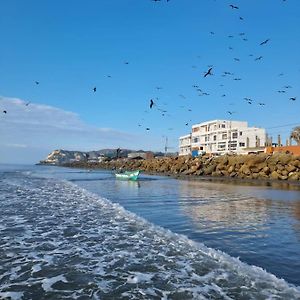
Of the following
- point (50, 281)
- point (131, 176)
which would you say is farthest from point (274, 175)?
point (50, 281)

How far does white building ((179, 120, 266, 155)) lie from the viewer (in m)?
95.1

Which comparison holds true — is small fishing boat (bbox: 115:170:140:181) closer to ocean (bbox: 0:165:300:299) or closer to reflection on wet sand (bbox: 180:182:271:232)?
reflection on wet sand (bbox: 180:182:271:232)

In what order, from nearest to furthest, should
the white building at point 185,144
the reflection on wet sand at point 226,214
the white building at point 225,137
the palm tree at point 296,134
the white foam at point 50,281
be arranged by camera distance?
the white foam at point 50,281
the reflection on wet sand at point 226,214
the palm tree at point 296,134
the white building at point 225,137
the white building at point 185,144

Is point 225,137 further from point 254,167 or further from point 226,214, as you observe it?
point 226,214

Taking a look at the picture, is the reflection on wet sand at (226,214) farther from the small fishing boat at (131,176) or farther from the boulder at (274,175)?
the small fishing boat at (131,176)

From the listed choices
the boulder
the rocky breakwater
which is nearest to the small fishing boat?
the rocky breakwater

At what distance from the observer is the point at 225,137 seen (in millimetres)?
100812

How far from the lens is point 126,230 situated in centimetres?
1350

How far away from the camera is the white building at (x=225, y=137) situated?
9512cm

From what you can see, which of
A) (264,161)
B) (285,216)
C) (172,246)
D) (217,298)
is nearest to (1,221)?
(172,246)

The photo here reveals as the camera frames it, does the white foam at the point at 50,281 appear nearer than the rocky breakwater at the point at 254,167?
Yes

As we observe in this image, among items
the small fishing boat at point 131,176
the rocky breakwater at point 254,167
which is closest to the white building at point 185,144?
the rocky breakwater at point 254,167

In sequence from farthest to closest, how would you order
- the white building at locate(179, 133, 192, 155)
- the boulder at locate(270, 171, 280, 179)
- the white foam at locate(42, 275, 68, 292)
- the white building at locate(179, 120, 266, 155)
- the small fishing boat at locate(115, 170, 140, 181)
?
the white building at locate(179, 133, 192, 155) < the white building at locate(179, 120, 266, 155) < the small fishing boat at locate(115, 170, 140, 181) < the boulder at locate(270, 171, 280, 179) < the white foam at locate(42, 275, 68, 292)

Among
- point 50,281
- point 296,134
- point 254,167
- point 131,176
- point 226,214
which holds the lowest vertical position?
point 50,281
